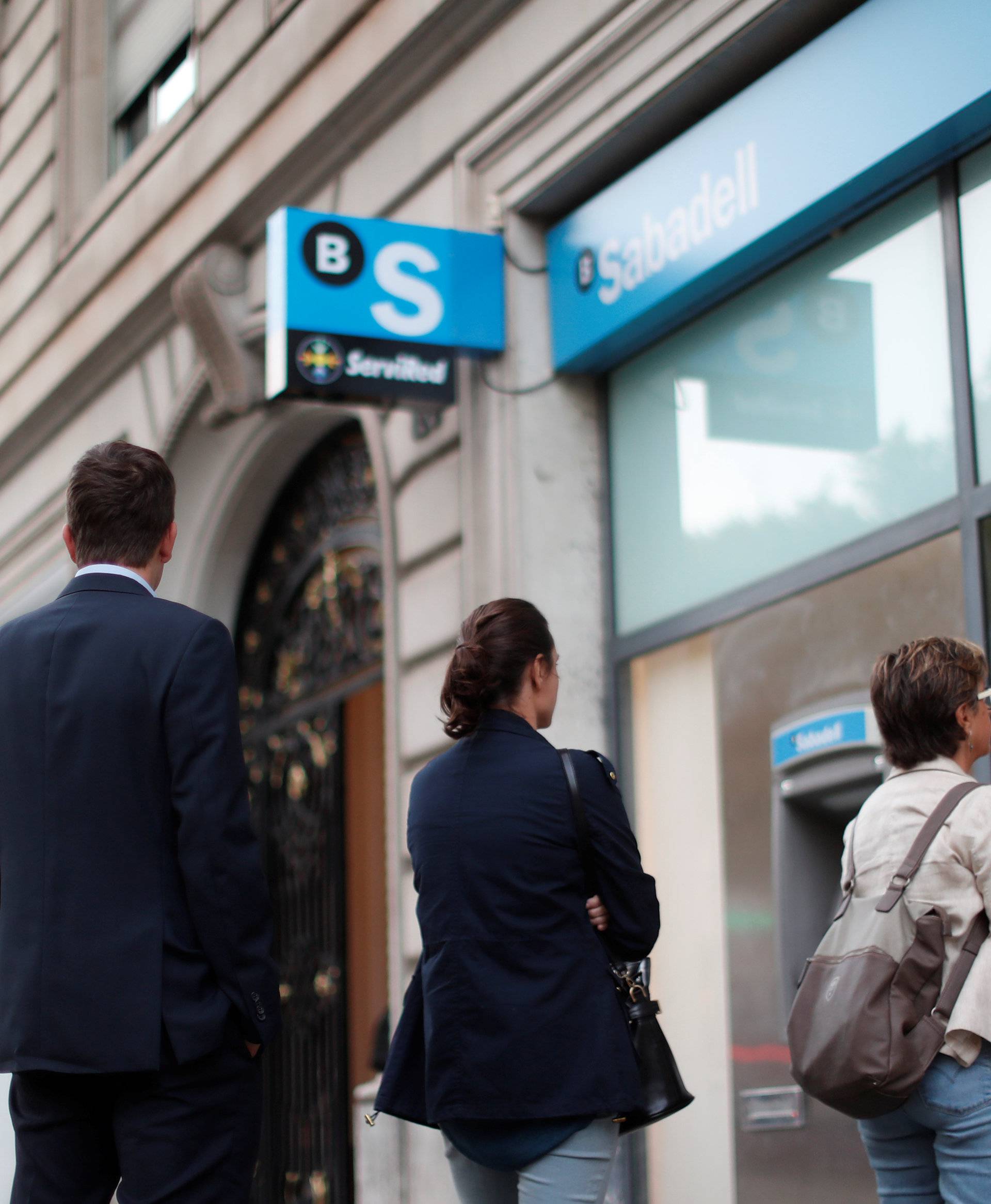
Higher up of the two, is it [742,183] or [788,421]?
[742,183]

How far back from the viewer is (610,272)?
236 inches

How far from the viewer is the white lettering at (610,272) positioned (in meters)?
5.93

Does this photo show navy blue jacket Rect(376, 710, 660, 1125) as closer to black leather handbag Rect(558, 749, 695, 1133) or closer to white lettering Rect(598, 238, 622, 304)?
black leather handbag Rect(558, 749, 695, 1133)

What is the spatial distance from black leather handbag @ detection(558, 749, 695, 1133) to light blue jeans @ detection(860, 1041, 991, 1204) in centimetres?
42

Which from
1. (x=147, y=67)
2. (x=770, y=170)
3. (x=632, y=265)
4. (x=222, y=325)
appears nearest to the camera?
(x=770, y=170)

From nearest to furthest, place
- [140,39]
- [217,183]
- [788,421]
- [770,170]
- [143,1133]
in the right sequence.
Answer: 1. [143,1133]
2. [770,170]
3. [788,421]
4. [217,183]
5. [140,39]

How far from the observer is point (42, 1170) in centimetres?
276

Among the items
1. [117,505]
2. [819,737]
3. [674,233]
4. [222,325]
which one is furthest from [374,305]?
[117,505]

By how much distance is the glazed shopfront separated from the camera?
15.1 feet

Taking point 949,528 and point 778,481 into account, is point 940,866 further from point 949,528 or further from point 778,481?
point 778,481

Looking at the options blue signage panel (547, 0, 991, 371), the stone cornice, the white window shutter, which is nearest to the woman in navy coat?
blue signage panel (547, 0, 991, 371)

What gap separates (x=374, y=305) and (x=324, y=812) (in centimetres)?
339

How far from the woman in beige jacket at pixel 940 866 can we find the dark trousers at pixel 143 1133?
1.21m

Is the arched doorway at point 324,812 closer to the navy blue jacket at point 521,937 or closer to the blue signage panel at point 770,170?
the blue signage panel at point 770,170
